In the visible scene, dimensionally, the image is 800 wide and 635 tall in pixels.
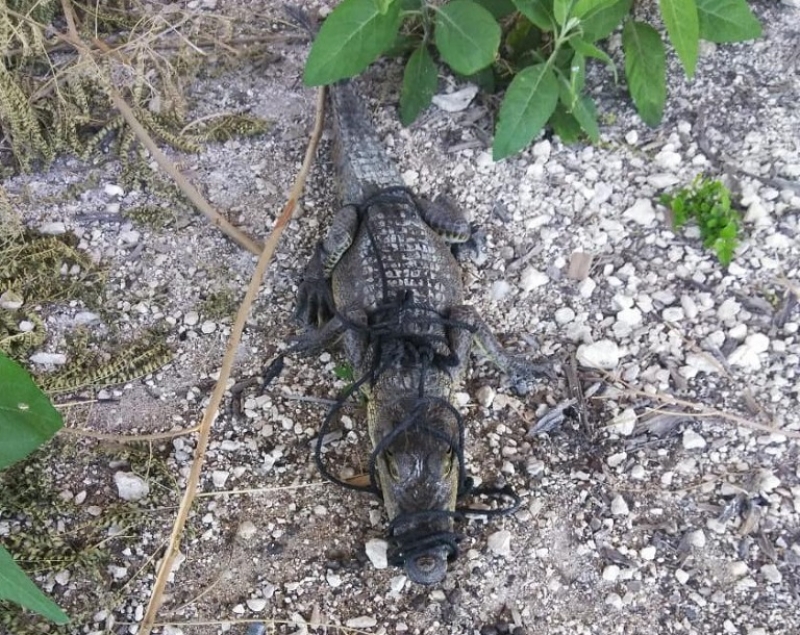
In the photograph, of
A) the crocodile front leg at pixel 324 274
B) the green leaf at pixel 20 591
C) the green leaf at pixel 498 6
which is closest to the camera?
the green leaf at pixel 20 591

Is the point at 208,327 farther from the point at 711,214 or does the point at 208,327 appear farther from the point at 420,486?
the point at 711,214

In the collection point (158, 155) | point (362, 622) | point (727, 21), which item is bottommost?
point (362, 622)

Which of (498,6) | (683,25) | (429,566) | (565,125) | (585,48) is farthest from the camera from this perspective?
(565,125)

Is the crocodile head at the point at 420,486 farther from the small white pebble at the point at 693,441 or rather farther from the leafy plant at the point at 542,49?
the leafy plant at the point at 542,49

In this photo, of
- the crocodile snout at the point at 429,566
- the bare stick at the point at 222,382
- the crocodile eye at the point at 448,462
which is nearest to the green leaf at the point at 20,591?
the bare stick at the point at 222,382

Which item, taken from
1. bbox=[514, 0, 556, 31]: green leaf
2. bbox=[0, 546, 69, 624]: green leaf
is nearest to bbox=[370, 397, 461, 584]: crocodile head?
bbox=[0, 546, 69, 624]: green leaf

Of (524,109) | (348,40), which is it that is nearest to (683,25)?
(524,109)
